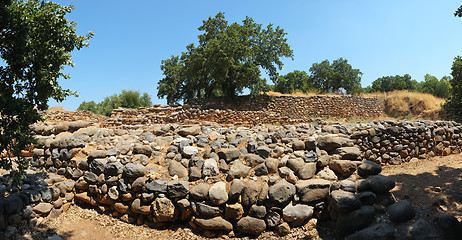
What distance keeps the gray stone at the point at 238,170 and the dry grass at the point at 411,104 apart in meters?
19.6

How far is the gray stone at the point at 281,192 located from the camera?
5.89m

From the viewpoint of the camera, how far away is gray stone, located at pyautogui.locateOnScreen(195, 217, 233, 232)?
5863 millimetres

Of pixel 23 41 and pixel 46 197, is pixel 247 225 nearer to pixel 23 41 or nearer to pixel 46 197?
pixel 46 197

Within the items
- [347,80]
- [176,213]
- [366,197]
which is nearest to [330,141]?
[366,197]

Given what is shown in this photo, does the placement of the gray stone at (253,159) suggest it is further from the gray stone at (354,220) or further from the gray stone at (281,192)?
the gray stone at (354,220)

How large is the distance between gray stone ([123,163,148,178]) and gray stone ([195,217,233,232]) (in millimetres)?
2042

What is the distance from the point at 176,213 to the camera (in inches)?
246

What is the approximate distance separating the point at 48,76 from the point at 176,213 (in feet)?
12.9

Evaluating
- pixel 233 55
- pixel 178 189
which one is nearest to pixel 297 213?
pixel 178 189

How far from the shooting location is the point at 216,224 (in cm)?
586

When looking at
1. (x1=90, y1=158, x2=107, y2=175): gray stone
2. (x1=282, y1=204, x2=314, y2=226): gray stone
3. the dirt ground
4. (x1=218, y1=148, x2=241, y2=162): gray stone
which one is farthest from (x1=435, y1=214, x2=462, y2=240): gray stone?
(x1=90, y1=158, x2=107, y2=175): gray stone

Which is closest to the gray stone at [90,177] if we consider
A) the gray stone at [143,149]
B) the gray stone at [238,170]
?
the gray stone at [143,149]

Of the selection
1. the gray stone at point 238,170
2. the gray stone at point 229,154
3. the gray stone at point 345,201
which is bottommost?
the gray stone at point 345,201

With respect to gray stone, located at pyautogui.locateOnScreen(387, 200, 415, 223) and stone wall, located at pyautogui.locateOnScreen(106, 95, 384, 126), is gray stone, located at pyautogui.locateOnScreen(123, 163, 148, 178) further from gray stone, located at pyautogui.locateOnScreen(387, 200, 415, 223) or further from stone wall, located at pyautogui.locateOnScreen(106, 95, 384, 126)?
stone wall, located at pyautogui.locateOnScreen(106, 95, 384, 126)
